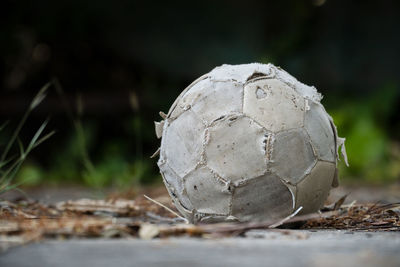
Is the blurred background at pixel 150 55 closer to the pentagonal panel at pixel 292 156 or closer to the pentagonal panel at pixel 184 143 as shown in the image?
the pentagonal panel at pixel 184 143

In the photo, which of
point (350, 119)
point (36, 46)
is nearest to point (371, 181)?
point (350, 119)

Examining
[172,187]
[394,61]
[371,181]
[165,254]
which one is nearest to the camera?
[165,254]

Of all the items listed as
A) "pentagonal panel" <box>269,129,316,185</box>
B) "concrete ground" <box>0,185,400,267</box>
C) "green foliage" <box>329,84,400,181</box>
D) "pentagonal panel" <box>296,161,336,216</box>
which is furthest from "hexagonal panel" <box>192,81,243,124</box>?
"green foliage" <box>329,84,400,181</box>

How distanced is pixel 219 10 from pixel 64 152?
11.3ft

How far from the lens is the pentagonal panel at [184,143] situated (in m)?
2.36

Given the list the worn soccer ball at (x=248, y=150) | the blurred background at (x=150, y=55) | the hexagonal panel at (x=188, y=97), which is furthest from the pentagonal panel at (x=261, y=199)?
the blurred background at (x=150, y=55)

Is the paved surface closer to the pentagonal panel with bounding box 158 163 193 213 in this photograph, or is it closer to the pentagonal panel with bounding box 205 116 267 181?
the pentagonal panel with bounding box 205 116 267 181

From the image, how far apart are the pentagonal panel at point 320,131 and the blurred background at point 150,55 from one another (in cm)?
597

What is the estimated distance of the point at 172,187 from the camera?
2.51 meters

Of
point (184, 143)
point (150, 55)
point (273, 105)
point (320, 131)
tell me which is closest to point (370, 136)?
point (150, 55)

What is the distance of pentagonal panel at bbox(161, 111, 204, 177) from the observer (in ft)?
7.74

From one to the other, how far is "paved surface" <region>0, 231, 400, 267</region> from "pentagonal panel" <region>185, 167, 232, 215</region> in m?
0.39

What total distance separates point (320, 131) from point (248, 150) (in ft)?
1.24

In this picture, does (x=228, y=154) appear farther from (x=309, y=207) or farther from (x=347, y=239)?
(x=347, y=239)
